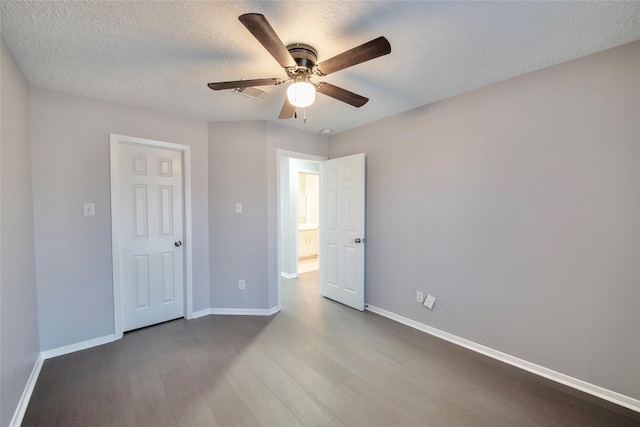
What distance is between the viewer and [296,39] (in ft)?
5.35

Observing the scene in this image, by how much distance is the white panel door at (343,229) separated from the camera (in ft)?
10.8

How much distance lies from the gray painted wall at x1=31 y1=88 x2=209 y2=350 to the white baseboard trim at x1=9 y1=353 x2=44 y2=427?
8.3 inches

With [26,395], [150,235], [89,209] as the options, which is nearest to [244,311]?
[150,235]

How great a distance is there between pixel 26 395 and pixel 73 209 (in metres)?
1.42

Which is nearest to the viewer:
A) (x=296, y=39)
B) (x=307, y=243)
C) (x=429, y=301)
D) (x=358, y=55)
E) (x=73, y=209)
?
(x=358, y=55)

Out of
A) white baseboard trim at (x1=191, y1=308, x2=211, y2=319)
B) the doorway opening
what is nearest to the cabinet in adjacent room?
the doorway opening

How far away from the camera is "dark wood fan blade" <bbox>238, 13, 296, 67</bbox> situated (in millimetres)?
1144

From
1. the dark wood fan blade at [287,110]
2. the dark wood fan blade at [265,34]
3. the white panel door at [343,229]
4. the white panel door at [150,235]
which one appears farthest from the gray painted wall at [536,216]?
the white panel door at [150,235]

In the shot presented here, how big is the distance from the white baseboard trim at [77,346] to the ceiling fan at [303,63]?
2.60 meters

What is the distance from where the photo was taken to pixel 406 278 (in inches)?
116

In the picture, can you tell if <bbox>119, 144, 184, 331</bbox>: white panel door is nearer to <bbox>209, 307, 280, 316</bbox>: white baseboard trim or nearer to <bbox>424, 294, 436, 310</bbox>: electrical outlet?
<bbox>209, 307, 280, 316</bbox>: white baseboard trim

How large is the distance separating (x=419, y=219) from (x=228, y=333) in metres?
2.36

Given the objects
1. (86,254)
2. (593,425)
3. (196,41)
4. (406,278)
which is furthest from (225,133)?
(593,425)

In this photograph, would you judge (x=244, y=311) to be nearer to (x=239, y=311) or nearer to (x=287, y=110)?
(x=239, y=311)
